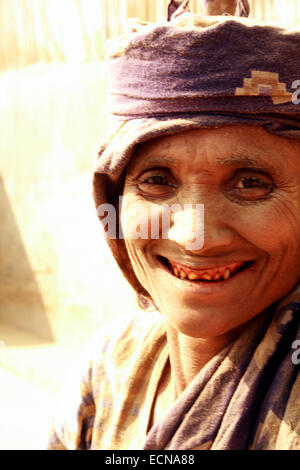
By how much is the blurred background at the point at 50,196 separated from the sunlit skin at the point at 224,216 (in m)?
2.41

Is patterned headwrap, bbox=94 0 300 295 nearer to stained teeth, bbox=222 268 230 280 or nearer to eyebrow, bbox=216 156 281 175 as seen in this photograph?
eyebrow, bbox=216 156 281 175

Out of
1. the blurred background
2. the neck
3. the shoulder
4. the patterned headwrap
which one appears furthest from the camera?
the blurred background

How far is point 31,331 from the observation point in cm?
518

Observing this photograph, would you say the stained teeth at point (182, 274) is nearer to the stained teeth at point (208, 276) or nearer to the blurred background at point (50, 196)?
the stained teeth at point (208, 276)

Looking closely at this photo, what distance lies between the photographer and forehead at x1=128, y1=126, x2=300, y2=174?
133 centimetres

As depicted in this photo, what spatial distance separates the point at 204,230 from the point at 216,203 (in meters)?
0.07

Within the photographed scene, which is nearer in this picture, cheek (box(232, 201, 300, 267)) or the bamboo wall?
cheek (box(232, 201, 300, 267))

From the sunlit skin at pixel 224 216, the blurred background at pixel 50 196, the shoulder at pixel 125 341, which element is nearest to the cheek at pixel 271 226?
the sunlit skin at pixel 224 216

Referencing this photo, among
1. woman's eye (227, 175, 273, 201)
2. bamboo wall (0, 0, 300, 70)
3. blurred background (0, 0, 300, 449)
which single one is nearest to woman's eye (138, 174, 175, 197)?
woman's eye (227, 175, 273, 201)

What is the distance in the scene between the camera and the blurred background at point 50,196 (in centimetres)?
416

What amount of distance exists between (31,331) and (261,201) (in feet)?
13.3

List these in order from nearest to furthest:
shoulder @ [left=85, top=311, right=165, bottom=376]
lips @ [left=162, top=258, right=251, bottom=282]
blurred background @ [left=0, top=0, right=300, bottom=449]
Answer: lips @ [left=162, top=258, right=251, bottom=282] → shoulder @ [left=85, top=311, right=165, bottom=376] → blurred background @ [left=0, top=0, right=300, bottom=449]
